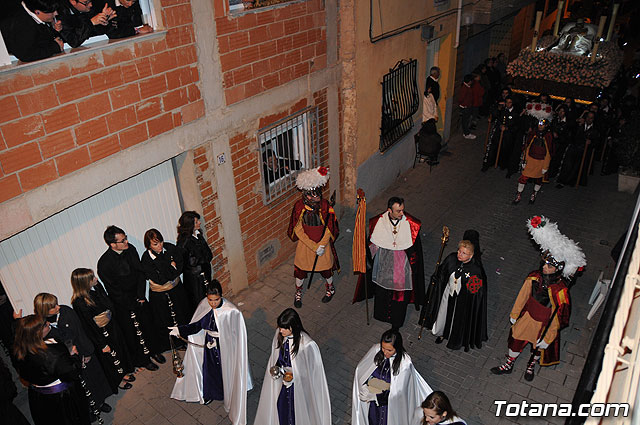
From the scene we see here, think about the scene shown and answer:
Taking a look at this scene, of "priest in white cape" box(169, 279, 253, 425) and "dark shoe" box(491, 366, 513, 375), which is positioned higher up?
"priest in white cape" box(169, 279, 253, 425)

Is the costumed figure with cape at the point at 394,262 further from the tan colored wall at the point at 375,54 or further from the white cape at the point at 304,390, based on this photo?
the tan colored wall at the point at 375,54

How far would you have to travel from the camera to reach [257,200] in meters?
8.34

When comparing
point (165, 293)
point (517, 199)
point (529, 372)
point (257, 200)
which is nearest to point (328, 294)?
point (257, 200)

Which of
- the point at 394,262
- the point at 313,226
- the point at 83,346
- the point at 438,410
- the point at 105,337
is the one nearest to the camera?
the point at 438,410

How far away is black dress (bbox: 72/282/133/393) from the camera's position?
5.96 m

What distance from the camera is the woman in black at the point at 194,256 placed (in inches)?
272

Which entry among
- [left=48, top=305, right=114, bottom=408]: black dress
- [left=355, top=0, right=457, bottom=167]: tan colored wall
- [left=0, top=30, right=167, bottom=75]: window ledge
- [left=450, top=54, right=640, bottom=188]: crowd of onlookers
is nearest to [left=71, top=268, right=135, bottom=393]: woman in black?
[left=48, top=305, right=114, bottom=408]: black dress

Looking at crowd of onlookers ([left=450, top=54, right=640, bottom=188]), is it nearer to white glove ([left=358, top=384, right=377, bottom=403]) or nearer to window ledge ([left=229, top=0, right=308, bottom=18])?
window ledge ([left=229, top=0, right=308, bottom=18])

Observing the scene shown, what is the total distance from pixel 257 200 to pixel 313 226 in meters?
1.28

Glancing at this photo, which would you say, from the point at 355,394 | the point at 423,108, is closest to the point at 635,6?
the point at 423,108

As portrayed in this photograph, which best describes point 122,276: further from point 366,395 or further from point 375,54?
point 375,54

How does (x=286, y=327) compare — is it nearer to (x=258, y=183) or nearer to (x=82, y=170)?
(x=82, y=170)

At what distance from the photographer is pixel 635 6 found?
25172 millimetres

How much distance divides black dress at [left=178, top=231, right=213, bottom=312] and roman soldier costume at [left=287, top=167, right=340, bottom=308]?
1373mm
